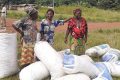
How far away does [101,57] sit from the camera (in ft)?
27.0

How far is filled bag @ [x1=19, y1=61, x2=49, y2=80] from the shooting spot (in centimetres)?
605

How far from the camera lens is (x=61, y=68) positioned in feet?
19.4

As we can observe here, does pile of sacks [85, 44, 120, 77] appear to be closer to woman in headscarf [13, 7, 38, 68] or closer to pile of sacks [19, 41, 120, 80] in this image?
pile of sacks [19, 41, 120, 80]

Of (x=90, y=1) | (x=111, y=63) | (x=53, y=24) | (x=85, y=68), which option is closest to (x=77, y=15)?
(x=53, y=24)

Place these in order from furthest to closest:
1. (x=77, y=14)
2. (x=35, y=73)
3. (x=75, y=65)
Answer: (x=77, y=14) < (x=35, y=73) < (x=75, y=65)

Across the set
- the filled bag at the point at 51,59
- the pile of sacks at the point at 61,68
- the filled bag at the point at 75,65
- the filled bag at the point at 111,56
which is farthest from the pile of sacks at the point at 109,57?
the filled bag at the point at 51,59

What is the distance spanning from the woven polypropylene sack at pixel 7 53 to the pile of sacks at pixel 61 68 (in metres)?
0.47

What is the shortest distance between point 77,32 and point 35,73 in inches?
59.4

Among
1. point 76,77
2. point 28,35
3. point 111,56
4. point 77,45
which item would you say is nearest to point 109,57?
point 111,56

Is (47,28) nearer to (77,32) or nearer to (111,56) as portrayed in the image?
(77,32)

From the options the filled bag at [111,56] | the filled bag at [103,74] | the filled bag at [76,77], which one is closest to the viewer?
the filled bag at [76,77]

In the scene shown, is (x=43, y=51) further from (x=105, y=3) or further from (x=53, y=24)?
(x=105, y=3)

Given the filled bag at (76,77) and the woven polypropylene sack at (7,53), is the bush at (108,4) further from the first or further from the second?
the filled bag at (76,77)

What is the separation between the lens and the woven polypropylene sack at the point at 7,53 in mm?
6535
